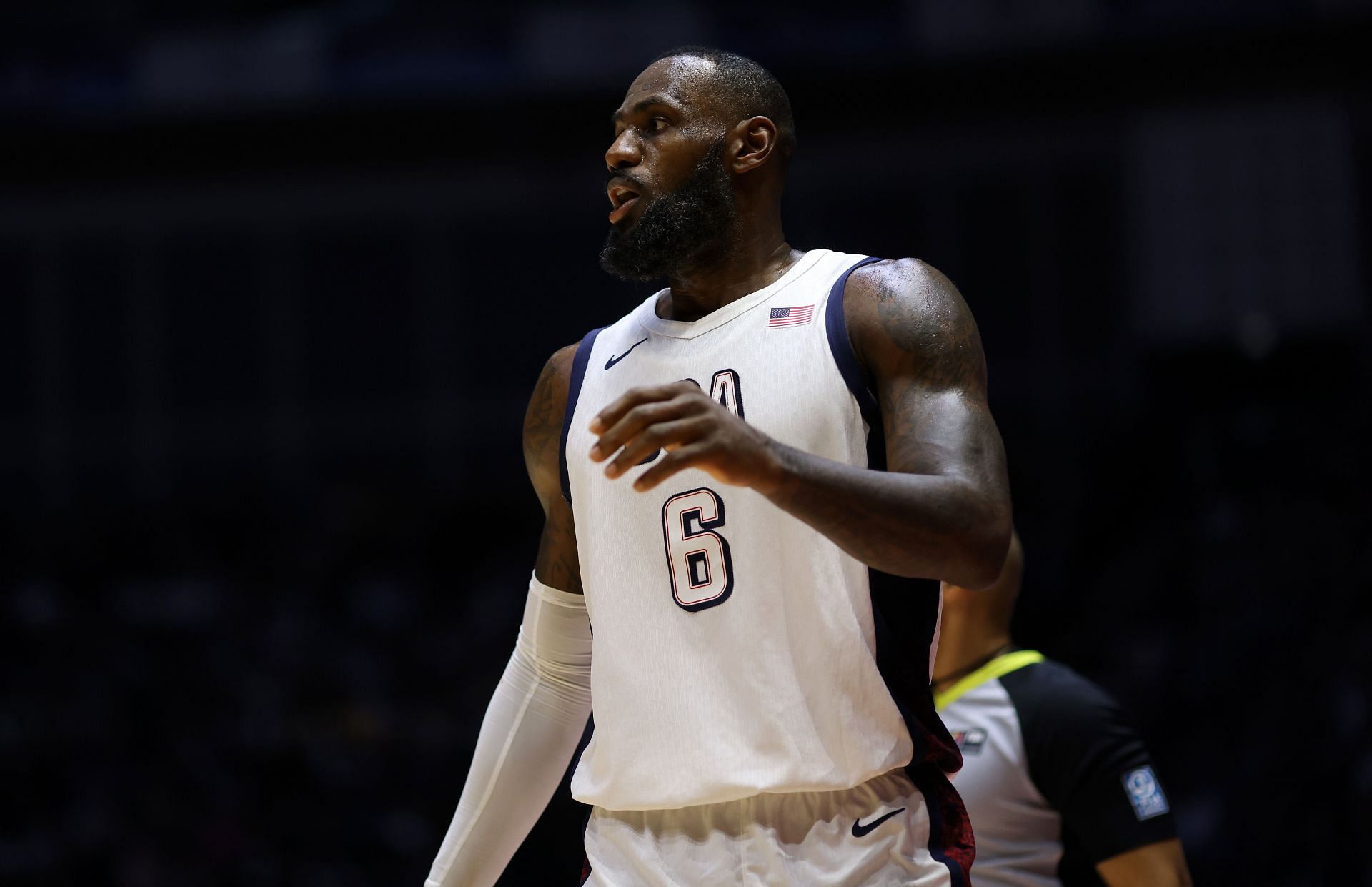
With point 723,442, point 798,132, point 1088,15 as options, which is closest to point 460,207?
point 798,132

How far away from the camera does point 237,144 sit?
12508 millimetres

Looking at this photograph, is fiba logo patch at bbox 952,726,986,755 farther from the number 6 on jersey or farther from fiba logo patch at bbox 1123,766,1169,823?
the number 6 on jersey

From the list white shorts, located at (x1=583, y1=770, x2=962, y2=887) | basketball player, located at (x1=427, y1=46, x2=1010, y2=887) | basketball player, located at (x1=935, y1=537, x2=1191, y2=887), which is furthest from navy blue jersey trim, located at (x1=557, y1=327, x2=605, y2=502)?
basketball player, located at (x1=935, y1=537, x2=1191, y2=887)

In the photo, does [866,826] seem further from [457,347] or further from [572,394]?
[457,347]

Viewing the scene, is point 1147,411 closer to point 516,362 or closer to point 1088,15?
point 1088,15

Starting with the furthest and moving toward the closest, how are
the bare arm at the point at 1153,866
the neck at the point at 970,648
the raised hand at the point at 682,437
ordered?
the neck at the point at 970,648 < the bare arm at the point at 1153,866 < the raised hand at the point at 682,437

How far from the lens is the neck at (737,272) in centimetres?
259

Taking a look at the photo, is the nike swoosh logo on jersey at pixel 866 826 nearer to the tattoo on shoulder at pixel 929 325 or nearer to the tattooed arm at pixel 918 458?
the tattooed arm at pixel 918 458

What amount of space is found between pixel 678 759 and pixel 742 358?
0.63 m

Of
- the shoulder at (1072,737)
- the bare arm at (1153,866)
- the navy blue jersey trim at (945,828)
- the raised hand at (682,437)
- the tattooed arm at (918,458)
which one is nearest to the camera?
the raised hand at (682,437)

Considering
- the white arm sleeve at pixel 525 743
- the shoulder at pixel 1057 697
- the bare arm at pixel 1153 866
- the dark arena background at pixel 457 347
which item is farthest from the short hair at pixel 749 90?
the dark arena background at pixel 457 347

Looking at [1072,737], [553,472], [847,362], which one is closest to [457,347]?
[1072,737]

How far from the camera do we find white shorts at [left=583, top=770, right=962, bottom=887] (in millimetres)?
2184

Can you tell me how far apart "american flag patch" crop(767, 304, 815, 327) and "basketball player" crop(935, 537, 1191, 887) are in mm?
1438
